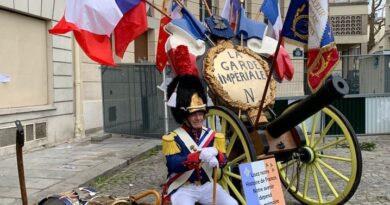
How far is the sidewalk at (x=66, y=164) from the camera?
21.1 feet

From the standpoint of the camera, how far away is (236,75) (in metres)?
5.41

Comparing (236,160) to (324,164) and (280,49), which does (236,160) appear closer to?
(324,164)

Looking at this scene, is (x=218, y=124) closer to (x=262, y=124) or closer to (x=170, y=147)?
(x=262, y=124)

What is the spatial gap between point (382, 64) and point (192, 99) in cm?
868

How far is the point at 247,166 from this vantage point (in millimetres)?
3945

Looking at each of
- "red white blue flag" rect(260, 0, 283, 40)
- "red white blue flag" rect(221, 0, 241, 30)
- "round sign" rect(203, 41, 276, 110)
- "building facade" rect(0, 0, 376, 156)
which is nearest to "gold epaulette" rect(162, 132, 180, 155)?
"round sign" rect(203, 41, 276, 110)

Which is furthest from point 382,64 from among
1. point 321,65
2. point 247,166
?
point 247,166

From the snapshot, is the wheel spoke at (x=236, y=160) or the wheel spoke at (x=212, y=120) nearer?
the wheel spoke at (x=236, y=160)

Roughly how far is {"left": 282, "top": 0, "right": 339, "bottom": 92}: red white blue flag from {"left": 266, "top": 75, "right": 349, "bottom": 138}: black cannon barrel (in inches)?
7.7

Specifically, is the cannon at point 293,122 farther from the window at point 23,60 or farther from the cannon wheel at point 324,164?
the window at point 23,60

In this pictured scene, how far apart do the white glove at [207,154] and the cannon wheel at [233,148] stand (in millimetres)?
925

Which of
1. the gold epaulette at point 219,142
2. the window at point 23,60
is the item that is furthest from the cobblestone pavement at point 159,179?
the window at point 23,60

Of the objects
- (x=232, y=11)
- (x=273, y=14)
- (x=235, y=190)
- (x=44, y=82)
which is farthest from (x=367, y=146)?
(x=44, y=82)

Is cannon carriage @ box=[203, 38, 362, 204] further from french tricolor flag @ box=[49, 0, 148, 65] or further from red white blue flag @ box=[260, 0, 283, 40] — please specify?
french tricolor flag @ box=[49, 0, 148, 65]
